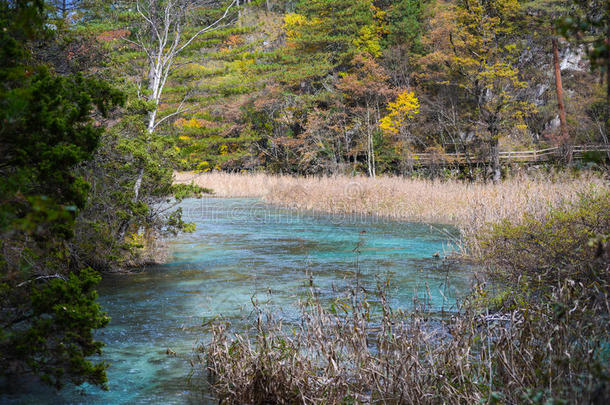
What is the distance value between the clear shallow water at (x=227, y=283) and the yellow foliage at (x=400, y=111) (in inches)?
587

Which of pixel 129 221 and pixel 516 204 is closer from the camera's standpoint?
pixel 129 221

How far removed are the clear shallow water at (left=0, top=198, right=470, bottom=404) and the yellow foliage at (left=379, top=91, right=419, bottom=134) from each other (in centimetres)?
1492

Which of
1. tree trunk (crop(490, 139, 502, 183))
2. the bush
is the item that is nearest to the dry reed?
the bush

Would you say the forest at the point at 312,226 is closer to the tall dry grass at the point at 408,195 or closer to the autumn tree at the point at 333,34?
the tall dry grass at the point at 408,195

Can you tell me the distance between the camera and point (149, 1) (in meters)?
12.8

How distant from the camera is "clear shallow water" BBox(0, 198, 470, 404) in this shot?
5238 mm

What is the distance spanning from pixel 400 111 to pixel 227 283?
24.9 meters

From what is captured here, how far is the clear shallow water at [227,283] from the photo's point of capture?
5238mm

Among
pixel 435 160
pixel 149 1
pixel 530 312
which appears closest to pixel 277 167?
pixel 435 160

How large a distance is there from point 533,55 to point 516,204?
77.6ft

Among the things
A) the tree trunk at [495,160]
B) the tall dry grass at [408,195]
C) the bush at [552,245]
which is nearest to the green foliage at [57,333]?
the bush at [552,245]

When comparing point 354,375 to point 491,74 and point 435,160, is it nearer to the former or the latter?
point 491,74

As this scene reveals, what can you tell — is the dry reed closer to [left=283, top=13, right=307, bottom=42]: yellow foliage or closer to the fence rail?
the fence rail

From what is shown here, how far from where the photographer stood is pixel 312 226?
16969 mm
